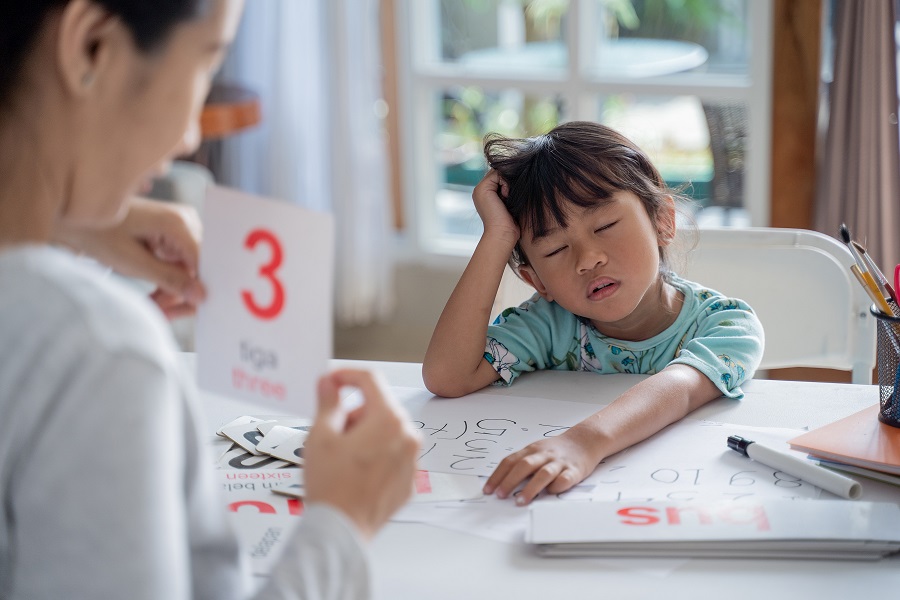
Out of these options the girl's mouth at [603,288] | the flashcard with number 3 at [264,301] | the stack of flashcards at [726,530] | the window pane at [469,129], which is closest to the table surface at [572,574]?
the stack of flashcards at [726,530]

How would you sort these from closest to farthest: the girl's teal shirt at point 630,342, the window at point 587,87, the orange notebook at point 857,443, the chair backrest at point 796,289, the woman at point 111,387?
the woman at point 111,387
the orange notebook at point 857,443
the girl's teal shirt at point 630,342
the chair backrest at point 796,289
the window at point 587,87

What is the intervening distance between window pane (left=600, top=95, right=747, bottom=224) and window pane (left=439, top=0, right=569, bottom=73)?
0.80 feet

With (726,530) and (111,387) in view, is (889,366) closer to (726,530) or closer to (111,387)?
(726,530)

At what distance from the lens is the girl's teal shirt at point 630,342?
1.38 m

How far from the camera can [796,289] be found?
1702 mm

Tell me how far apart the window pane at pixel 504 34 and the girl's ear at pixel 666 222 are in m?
1.66

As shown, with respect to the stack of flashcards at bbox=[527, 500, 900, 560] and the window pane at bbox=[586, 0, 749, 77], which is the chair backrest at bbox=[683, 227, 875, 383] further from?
the window pane at bbox=[586, 0, 749, 77]

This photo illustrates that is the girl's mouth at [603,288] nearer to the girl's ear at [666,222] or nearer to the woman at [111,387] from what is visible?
the girl's ear at [666,222]

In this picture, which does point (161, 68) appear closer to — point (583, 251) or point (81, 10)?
point (81, 10)

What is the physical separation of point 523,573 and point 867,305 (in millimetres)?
945

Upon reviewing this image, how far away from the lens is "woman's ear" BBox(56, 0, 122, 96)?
64 cm

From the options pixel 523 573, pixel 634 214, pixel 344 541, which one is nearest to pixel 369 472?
pixel 344 541

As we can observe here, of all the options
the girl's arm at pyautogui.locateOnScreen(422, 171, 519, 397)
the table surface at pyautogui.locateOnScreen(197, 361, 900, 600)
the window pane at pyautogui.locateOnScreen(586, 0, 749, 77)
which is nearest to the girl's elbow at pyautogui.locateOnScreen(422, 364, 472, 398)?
the girl's arm at pyautogui.locateOnScreen(422, 171, 519, 397)

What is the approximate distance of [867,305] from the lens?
5.36 feet
